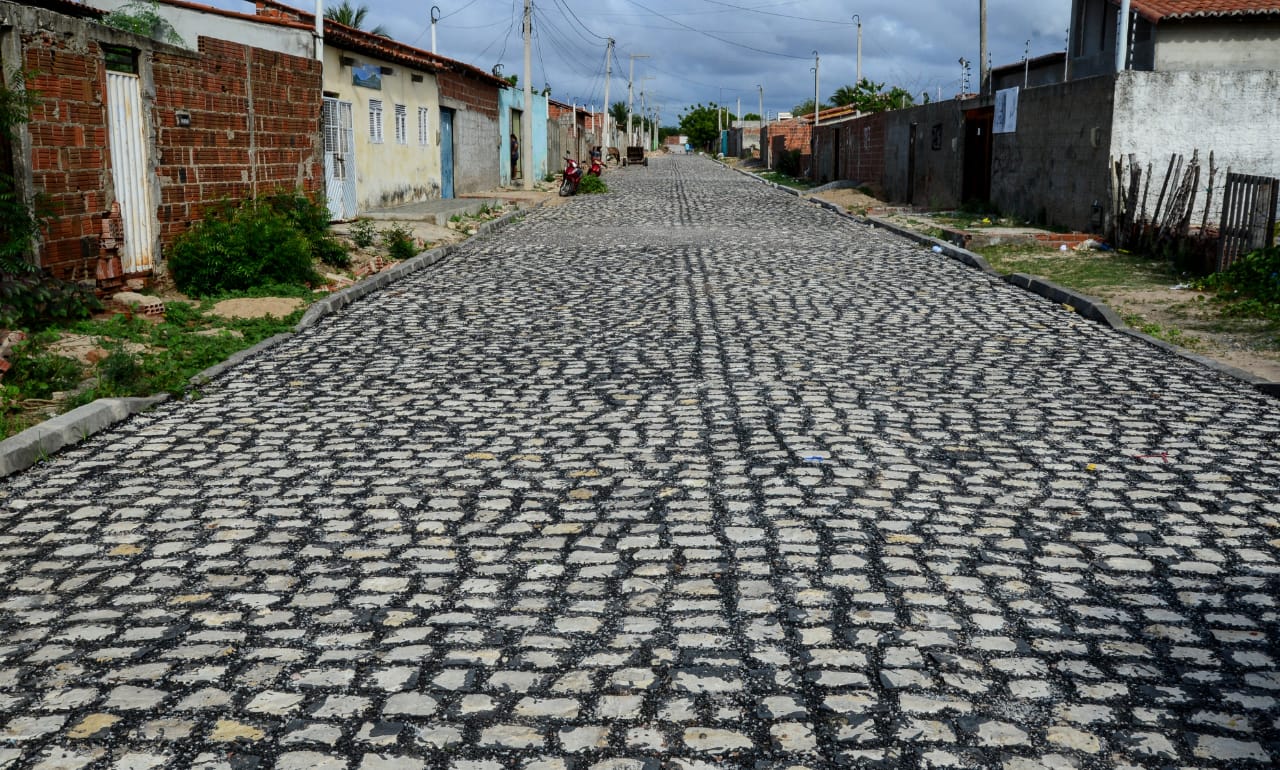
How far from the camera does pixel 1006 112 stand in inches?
830

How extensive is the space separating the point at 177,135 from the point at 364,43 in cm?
949

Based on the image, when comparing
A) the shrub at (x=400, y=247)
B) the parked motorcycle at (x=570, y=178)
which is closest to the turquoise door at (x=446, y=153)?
the parked motorcycle at (x=570, y=178)

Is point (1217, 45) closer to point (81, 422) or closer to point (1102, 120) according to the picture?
point (1102, 120)

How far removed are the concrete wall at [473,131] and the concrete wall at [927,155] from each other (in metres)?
11.1

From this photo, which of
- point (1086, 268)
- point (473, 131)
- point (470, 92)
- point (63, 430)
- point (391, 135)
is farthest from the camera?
point (473, 131)

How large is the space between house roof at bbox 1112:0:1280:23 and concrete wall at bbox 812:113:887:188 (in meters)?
7.95

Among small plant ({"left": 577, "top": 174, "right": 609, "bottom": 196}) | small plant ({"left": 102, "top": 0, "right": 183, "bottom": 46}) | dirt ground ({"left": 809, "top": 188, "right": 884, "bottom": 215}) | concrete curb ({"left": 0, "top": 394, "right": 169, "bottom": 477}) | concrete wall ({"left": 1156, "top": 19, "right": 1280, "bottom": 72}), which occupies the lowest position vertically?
concrete curb ({"left": 0, "top": 394, "right": 169, "bottom": 477})

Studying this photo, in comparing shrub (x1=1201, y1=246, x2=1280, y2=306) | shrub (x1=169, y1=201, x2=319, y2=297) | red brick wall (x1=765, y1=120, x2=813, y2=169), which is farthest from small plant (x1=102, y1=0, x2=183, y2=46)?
red brick wall (x1=765, y1=120, x2=813, y2=169)

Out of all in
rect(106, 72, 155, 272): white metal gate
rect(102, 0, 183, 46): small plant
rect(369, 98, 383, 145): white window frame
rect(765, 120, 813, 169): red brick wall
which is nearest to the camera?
rect(106, 72, 155, 272): white metal gate

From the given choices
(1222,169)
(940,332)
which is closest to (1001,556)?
(940,332)

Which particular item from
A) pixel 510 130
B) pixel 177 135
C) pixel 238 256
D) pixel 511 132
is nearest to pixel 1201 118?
pixel 238 256

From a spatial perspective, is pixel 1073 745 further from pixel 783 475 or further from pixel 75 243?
pixel 75 243

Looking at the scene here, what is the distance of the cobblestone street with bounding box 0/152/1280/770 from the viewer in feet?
10.4

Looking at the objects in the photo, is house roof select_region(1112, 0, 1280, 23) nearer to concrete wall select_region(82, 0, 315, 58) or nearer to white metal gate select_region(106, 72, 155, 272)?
concrete wall select_region(82, 0, 315, 58)
